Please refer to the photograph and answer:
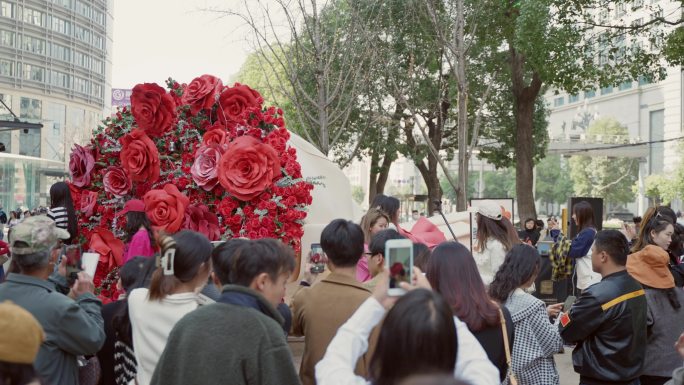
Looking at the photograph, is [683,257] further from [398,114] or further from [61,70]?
[61,70]

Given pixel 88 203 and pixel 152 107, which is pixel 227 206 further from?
pixel 88 203

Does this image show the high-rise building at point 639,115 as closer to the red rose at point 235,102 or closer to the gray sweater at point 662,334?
the gray sweater at point 662,334

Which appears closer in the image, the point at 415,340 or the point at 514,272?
the point at 415,340

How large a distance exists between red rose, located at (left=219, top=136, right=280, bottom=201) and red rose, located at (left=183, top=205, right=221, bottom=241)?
0.81 ft

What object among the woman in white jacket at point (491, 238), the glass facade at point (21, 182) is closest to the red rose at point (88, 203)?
the woman in white jacket at point (491, 238)

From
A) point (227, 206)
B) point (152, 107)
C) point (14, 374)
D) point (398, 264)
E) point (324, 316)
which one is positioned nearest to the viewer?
point (14, 374)

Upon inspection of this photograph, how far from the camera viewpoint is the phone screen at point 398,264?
248 cm

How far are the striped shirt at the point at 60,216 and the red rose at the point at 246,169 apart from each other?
128 centimetres

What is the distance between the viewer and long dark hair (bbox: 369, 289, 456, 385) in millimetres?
2080

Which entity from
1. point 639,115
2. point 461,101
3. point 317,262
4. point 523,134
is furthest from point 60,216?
point 639,115

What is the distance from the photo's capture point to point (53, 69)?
58.8 meters

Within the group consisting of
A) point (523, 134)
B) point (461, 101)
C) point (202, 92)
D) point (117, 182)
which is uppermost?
point (523, 134)

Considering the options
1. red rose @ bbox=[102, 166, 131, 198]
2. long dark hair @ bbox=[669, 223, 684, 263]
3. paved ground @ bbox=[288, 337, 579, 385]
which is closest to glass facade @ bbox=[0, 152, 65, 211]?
paved ground @ bbox=[288, 337, 579, 385]

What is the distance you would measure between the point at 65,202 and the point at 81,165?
299mm
